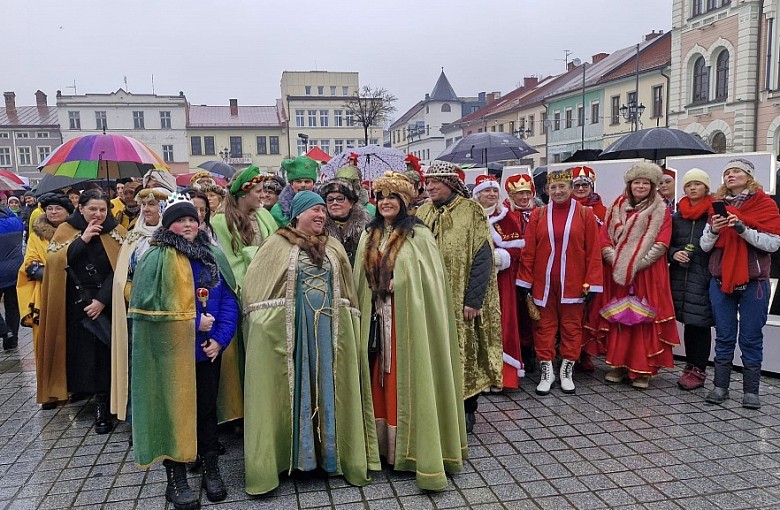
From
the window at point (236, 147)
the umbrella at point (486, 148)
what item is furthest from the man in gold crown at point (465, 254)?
the window at point (236, 147)

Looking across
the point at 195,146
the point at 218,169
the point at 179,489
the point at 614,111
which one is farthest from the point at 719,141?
the point at 195,146

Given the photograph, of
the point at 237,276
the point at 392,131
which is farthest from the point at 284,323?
the point at 392,131

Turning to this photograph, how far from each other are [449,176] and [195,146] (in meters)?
61.5

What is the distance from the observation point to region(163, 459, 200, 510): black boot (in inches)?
134

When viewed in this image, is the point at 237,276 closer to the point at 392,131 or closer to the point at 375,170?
the point at 375,170

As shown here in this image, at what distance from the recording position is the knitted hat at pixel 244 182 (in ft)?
15.6

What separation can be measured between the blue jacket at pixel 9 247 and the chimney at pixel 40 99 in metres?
64.5

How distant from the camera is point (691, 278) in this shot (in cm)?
528

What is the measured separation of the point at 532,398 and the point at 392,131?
88669 mm

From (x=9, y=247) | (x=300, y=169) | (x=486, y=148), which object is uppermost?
(x=486, y=148)

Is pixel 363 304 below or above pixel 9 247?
below

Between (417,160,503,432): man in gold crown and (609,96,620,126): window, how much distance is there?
36.0 metres

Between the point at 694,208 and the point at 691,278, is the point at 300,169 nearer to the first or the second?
the point at 694,208

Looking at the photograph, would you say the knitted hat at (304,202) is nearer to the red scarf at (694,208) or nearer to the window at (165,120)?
the red scarf at (694,208)
